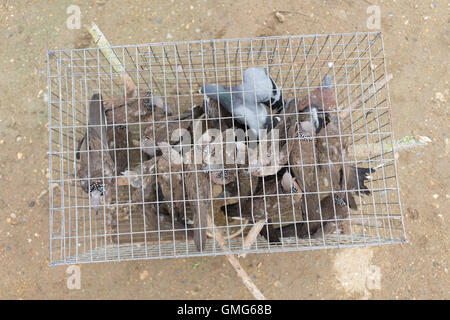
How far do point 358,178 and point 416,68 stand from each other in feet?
5.74

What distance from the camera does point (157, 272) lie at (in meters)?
3.05

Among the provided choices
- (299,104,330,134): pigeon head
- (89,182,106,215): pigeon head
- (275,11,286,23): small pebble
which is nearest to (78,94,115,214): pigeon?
(89,182,106,215): pigeon head

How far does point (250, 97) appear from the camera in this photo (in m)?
2.40

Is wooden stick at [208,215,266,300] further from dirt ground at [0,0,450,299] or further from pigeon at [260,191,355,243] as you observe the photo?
pigeon at [260,191,355,243]

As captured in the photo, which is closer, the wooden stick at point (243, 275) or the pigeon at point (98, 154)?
the pigeon at point (98, 154)

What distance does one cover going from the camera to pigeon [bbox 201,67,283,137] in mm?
2348

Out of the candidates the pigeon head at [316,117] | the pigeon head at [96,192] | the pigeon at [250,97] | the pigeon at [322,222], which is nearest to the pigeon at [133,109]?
the pigeon at [250,97]

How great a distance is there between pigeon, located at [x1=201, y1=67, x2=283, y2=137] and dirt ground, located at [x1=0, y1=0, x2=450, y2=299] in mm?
1063

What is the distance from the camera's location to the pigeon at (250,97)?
7.70ft

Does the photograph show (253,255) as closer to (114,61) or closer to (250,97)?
(250,97)

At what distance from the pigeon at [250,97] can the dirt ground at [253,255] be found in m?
1.06

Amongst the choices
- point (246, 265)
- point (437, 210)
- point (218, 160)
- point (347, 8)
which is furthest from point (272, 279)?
point (347, 8)

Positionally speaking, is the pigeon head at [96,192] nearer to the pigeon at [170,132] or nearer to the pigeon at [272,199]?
the pigeon at [170,132]
